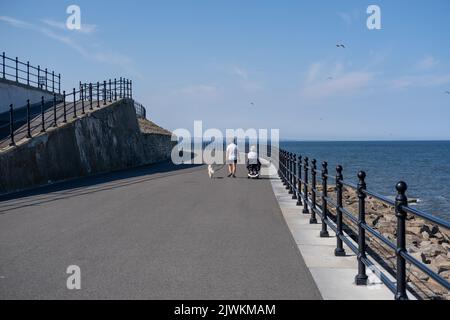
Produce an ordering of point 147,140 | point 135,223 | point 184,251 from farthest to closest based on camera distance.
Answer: point 147,140 < point 135,223 < point 184,251

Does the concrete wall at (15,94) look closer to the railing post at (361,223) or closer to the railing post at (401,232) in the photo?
the railing post at (361,223)

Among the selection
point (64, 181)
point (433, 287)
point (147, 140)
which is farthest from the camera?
point (147, 140)

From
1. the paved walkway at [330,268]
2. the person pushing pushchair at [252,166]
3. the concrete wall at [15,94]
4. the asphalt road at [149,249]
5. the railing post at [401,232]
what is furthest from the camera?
the concrete wall at [15,94]

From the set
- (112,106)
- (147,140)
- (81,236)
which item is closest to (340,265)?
(81,236)

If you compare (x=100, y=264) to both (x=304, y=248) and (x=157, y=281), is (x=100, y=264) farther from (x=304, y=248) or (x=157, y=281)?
(x=304, y=248)

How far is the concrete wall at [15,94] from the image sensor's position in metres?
24.7

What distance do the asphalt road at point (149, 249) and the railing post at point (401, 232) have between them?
0.89 meters

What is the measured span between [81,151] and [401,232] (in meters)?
18.5

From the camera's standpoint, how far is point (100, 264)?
21.0 ft

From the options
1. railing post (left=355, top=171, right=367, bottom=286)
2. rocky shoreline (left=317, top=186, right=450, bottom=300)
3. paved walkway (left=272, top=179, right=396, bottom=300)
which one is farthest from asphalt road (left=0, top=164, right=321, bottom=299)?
rocky shoreline (left=317, top=186, right=450, bottom=300)

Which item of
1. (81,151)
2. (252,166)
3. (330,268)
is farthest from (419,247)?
(81,151)

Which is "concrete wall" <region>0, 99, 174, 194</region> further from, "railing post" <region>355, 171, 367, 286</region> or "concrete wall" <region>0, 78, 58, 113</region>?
"railing post" <region>355, 171, 367, 286</region>

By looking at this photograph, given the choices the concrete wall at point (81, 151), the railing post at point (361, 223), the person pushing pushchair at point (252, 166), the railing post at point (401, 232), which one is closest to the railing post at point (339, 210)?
the railing post at point (361, 223)

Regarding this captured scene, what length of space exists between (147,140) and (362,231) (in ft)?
94.9
